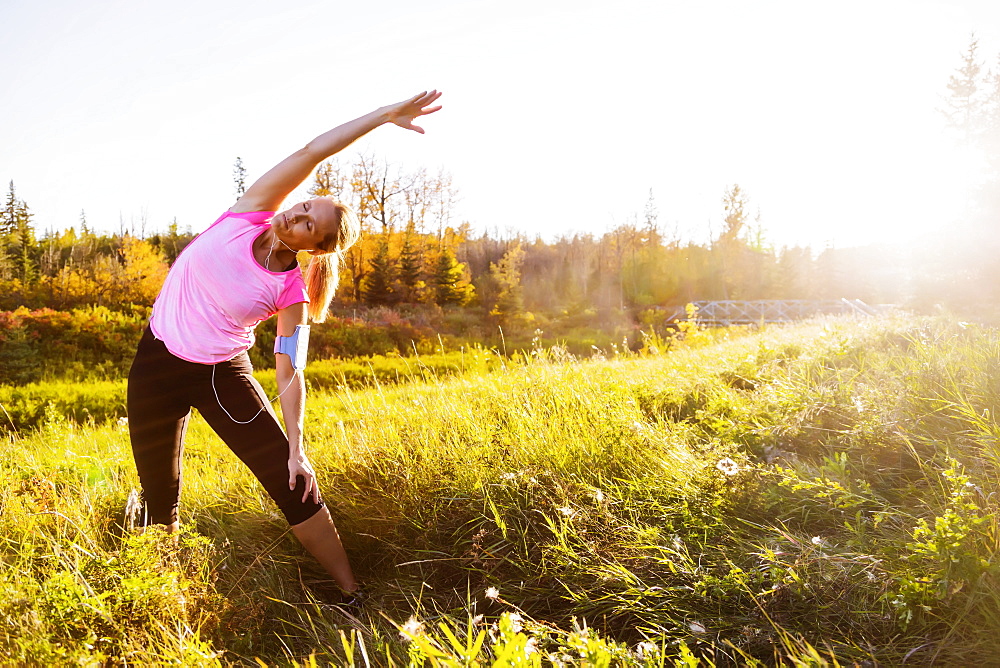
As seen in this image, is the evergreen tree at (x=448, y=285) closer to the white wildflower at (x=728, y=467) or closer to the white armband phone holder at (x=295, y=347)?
Answer: the white armband phone holder at (x=295, y=347)

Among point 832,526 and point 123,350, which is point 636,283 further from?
point 832,526

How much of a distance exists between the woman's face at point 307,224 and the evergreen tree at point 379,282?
21885 millimetres

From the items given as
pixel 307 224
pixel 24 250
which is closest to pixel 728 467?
pixel 307 224

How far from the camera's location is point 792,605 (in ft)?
5.75

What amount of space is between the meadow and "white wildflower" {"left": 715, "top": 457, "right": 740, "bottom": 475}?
0.6 inches

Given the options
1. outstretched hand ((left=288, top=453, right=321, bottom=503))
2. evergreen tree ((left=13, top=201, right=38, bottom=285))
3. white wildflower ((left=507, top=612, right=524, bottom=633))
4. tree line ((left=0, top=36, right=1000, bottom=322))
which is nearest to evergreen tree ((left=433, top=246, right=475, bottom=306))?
tree line ((left=0, top=36, right=1000, bottom=322))

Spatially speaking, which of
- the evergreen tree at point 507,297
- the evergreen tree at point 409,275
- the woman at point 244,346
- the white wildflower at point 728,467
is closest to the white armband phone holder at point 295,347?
the woman at point 244,346

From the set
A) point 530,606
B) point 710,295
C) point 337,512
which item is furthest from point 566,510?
point 710,295

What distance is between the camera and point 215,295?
2.24 m

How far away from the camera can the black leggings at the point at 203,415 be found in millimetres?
2262

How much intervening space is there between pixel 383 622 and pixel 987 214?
23.1 metres

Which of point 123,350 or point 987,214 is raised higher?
point 987,214

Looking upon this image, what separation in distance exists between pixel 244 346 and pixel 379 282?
22184 millimetres

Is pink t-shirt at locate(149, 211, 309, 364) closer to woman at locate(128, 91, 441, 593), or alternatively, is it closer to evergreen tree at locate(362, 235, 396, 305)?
woman at locate(128, 91, 441, 593)
